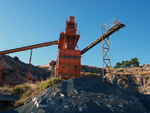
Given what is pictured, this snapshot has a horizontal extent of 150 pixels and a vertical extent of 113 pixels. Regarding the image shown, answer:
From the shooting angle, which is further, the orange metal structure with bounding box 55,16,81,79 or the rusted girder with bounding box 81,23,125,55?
the orange metal structure with bounding box 55,16,81,79

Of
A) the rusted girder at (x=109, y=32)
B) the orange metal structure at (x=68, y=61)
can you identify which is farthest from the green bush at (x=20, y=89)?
the rusted girder at (x=109, y=32)

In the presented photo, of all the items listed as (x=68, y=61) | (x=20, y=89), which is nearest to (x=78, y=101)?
(x=20, y=89)

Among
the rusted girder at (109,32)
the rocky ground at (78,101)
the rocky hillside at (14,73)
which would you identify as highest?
the rusted girder at (109,32)

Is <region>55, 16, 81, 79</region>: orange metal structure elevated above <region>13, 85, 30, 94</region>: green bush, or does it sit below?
above

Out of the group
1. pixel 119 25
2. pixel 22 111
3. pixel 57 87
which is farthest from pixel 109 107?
pixel 119 25

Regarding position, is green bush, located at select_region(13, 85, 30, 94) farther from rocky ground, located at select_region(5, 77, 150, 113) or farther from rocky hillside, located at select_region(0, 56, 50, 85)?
rocky hillside, located at select_region(0, 56, 50, 85)

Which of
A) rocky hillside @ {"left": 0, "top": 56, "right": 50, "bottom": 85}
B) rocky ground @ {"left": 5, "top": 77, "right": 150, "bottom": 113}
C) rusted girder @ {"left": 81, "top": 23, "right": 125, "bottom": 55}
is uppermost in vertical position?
rusted girder @ {"left": 81, "top": 23, "right": 125, "bottom": 55}

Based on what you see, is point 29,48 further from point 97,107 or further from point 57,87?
point 97,107

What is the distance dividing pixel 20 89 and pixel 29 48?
→ 9.49 meters

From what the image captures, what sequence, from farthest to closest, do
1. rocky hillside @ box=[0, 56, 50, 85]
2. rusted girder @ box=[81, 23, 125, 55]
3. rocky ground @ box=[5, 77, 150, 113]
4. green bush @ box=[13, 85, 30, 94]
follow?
1. rocky hillside @ box=[0, 56, 50, 85]
2. rusted girder @ box=[81, 23, 125, 55]
3. green bush @ box=[13, 85, 30, 94]
4. rocky ground @ box=[5, 77, 150, 113]

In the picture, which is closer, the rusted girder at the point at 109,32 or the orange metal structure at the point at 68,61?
the rusted girder at the point at 109,32

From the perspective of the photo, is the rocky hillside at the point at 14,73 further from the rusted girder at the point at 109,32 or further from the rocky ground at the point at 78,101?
the rocky ground at the point at 78,101

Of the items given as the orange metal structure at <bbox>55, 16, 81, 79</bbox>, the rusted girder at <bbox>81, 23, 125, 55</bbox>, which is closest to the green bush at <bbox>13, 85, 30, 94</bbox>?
the orange metal structure at <bbox>55, 16, 81, 79</bbox>

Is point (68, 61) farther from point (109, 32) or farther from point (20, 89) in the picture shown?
point (20, 89)
